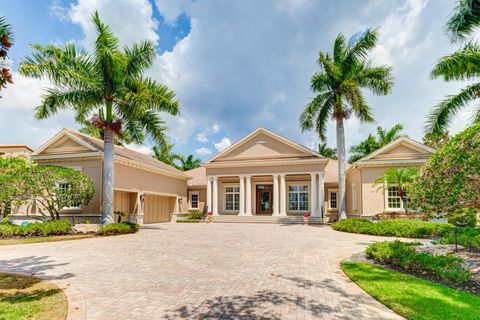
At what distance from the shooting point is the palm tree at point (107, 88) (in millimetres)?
14600

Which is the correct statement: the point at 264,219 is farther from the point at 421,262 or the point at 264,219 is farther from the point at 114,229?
the point at 421,262

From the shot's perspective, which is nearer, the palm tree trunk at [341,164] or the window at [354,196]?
the palm tree trunk at [341,164]

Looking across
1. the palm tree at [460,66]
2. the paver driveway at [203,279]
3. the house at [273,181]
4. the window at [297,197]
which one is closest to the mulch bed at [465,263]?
the paver driveway at [203,279]

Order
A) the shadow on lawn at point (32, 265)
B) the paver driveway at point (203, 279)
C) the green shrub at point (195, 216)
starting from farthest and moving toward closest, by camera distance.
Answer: the green shrub at point (195, 216) → the shadow on lawn at point (32, 265) → the paver driveway at point (203, 279)

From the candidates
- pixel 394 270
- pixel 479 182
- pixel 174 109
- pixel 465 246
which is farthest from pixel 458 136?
pixel 174 109

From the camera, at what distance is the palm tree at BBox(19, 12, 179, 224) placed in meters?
14.6

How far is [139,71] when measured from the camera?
16.1 meters

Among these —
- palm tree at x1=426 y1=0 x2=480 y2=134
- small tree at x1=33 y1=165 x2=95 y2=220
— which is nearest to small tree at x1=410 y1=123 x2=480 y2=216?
palm tree at x1=426 y1=0 x2=480 y2=134

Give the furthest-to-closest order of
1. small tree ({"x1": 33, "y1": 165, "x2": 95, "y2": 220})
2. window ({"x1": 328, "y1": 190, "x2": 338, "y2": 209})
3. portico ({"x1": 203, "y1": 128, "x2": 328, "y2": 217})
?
window ({"x1": 328, "y1": 190, "x2": 338, "y2": 209}) → portico ({"x1": 203, "y1": 128, "x2": 328, "y2": 217}) → small tree ({"x1": 33, "y1": 165, "x2": 95, "y2": 220})

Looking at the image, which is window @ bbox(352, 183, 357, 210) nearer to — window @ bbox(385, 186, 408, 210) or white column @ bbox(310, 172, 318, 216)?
white column @ bbox(310, 172, 318, 216)

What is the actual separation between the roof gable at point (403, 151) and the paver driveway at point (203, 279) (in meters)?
11.7

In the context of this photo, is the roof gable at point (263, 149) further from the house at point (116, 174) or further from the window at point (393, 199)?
the window at point (393, 199)

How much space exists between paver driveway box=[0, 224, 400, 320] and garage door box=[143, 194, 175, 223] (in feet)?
40.8

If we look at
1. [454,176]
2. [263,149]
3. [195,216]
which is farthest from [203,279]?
[195,216]
